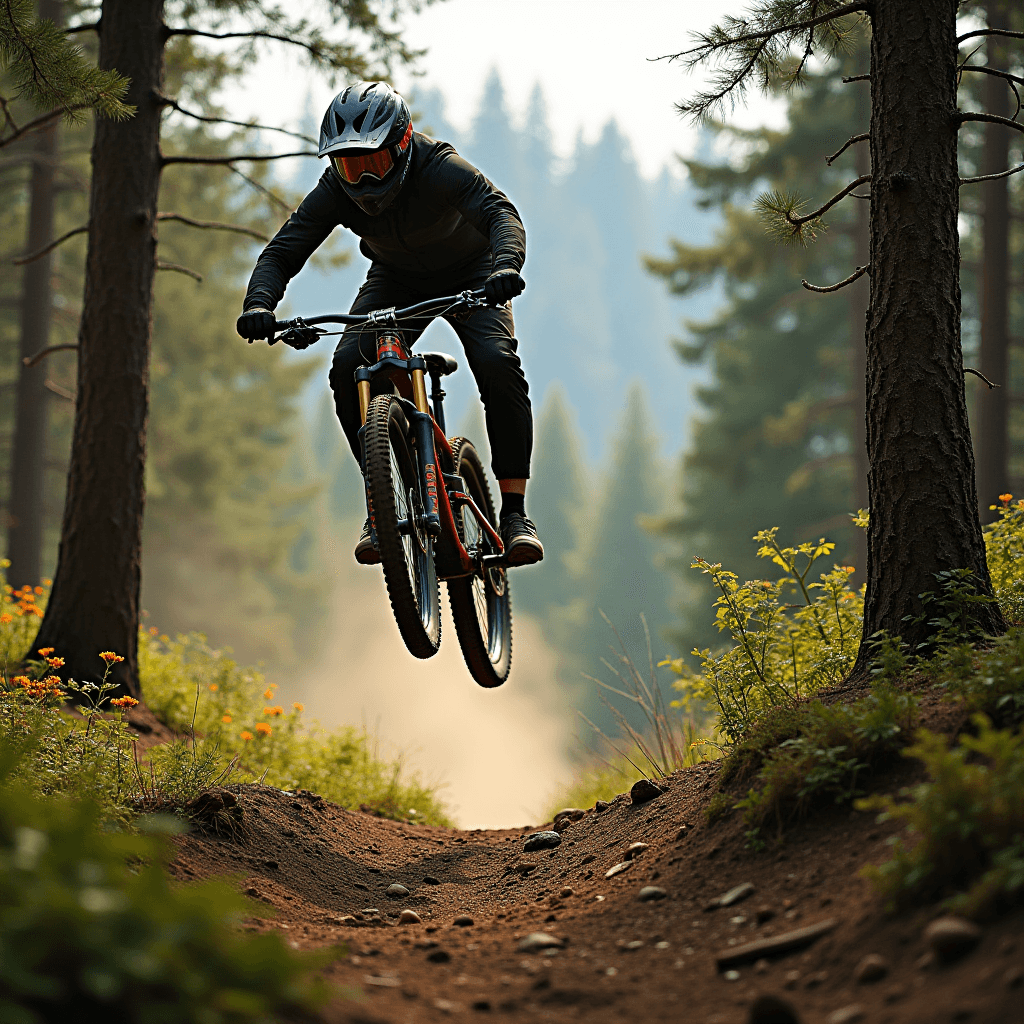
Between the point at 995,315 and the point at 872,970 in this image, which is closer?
the point at 872,970

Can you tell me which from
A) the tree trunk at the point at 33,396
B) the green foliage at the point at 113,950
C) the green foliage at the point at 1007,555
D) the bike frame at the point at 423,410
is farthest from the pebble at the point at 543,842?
the tree trunk at the point at 33,396

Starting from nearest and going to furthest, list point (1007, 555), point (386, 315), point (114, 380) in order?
point (386, 315) → point (1007, 555) → point (114, 380)

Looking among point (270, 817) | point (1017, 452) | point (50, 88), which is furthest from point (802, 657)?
point (1017, 452)

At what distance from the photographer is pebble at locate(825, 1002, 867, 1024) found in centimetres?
206

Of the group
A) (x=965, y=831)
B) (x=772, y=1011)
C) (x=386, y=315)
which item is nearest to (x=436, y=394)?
(x=386, y=315)

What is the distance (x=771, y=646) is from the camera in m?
5.43

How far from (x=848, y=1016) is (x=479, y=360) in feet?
12.4

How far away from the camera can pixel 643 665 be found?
172 ft

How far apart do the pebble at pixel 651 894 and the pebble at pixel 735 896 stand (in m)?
0.26

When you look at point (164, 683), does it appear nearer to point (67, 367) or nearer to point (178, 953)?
point (178, 953)

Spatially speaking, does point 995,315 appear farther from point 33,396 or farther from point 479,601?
point 33,396

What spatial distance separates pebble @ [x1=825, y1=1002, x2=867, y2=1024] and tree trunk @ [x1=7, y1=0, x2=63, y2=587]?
50.1ft

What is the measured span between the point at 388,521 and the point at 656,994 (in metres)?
2.28

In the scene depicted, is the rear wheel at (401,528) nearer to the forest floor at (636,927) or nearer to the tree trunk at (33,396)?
the forest floor at (636,927)
